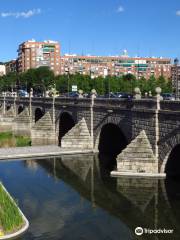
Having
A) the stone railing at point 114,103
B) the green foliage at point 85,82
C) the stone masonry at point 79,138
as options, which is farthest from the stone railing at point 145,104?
the green foliage at point 85,82

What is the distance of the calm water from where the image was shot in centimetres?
2381

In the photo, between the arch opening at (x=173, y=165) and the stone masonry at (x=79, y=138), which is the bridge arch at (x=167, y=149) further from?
the stone masonry at (x=79, y=138)

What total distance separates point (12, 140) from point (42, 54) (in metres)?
112

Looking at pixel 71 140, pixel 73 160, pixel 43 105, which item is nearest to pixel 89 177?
pixel 73 160

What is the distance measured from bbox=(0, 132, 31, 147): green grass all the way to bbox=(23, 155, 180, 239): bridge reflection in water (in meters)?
17.4

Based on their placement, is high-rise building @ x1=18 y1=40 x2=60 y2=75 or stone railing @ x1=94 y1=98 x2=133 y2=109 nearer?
stone railing @ x1=94 y1=98 x2=133 y2=109

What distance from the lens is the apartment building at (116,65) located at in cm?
17300

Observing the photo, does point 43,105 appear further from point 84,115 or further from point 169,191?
point 169,191

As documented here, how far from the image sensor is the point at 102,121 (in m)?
45.8

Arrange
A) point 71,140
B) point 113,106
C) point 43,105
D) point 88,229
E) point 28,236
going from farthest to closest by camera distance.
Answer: point 43,105 < point 71,140 < point 113,106 < point 88,229 < point 28,236

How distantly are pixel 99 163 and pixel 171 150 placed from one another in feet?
37.9

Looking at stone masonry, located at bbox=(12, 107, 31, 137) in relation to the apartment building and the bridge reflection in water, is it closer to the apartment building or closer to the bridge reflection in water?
the bridge reflection in water

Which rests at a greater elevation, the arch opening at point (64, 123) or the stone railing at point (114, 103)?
the stone railing at point (114, 103)

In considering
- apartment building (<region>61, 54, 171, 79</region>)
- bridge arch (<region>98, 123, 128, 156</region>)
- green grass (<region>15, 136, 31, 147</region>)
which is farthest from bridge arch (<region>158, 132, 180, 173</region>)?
apartment building (<region>61, 54, 171, 79</region>)
